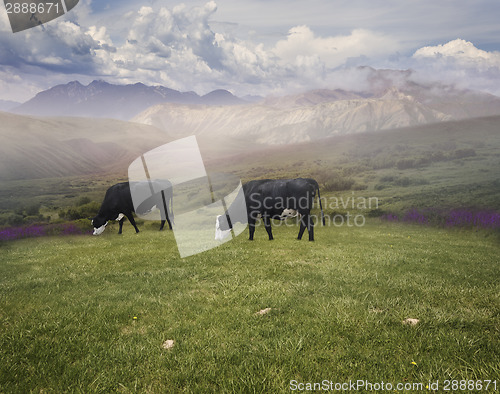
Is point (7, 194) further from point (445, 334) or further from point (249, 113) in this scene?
point (249, 113)

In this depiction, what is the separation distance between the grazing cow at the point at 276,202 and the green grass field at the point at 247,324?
4.78 metres

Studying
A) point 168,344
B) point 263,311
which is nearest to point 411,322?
point 263,311

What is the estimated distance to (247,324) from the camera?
552 cm

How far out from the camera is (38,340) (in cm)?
507

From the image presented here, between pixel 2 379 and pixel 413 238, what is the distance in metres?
18.2

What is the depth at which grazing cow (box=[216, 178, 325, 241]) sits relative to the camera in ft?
49.0

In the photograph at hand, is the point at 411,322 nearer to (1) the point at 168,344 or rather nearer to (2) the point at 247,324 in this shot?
(2) the point at 247,324

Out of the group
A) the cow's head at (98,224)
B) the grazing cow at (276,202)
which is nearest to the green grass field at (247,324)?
the grazing cow at (276,202)

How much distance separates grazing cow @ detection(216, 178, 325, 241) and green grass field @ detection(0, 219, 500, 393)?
15.7ft

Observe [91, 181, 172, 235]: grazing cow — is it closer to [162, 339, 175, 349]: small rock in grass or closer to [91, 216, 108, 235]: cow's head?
[91, 216, 108, 235]: cow's head

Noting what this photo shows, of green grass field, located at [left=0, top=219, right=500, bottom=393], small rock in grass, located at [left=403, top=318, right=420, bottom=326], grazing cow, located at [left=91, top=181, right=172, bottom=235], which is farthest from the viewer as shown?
grazing cow, located at [left=91, top=181, right=172, bottom=235]

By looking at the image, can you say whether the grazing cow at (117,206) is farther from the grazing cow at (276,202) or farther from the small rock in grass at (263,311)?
the small rock in grass at (263,311)

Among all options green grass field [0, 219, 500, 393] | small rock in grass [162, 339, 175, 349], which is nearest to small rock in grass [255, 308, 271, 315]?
green grass field [0, 219, 500, 393]

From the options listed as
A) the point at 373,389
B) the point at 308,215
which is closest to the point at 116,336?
the point at 373,389
